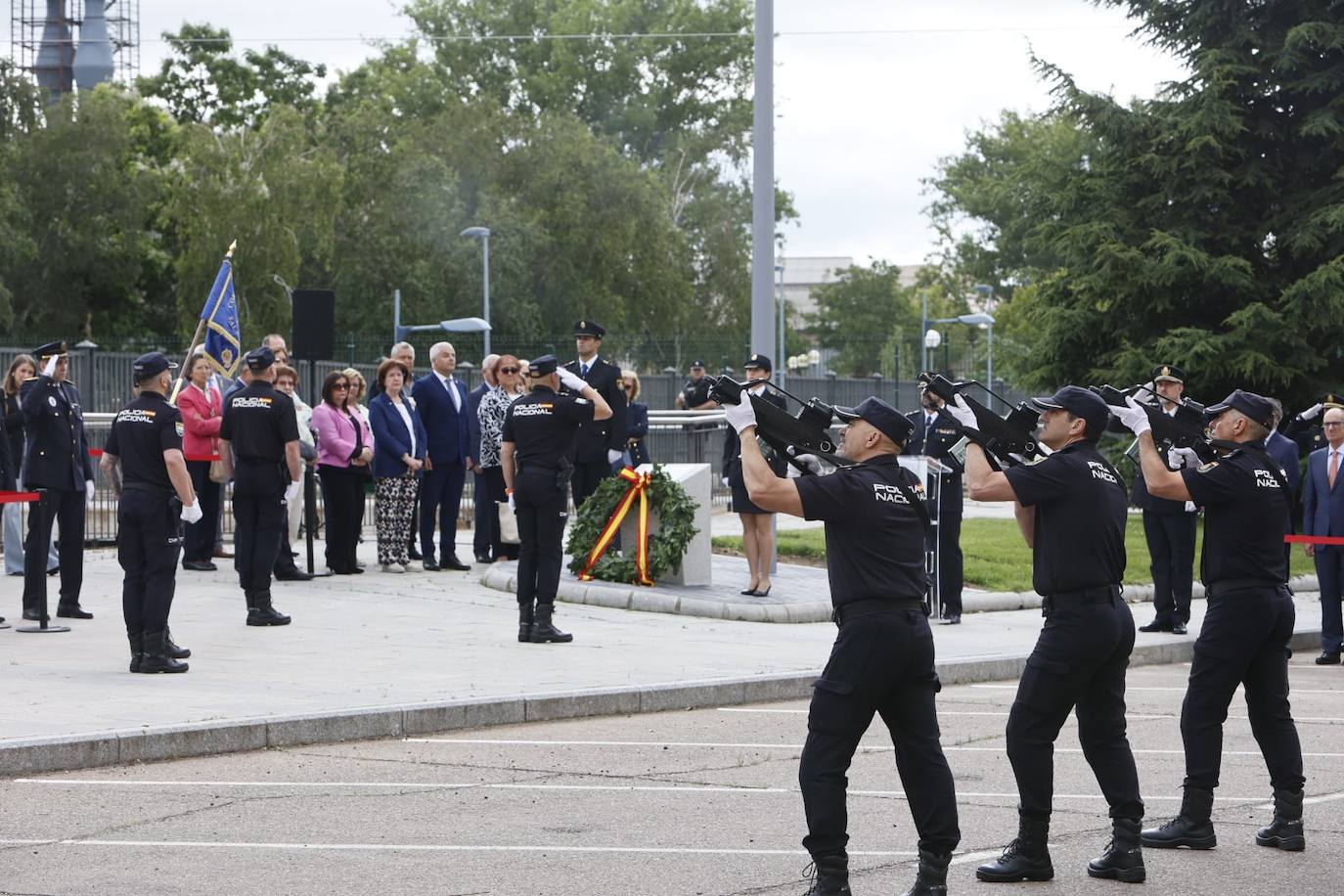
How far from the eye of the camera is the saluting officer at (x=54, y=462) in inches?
523

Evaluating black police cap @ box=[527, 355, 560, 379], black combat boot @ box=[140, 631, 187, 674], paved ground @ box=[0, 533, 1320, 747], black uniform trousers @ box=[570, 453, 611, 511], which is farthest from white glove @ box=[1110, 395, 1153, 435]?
black uniform trousers @ box=[570, 453, 611, 511]

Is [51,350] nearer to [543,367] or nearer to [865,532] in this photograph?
[543,367]

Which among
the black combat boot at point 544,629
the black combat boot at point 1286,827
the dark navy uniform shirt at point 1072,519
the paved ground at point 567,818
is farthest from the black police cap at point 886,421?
the black combat boot at point 544,629

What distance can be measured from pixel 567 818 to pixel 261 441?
6.61 meters

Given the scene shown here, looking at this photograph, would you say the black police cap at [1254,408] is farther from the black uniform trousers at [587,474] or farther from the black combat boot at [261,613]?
the black uniform trousers at [587,474]

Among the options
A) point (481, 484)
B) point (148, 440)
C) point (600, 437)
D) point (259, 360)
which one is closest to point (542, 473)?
point (259, 360)

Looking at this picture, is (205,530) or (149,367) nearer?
(149,367)

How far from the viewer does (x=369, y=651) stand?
1241 cm

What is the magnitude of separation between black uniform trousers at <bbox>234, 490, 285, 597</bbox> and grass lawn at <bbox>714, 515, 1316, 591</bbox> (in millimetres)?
5103

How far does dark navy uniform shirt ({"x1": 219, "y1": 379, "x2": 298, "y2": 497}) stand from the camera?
535 inches

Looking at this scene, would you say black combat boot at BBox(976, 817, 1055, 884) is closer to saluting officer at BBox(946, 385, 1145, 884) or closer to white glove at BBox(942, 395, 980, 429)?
saluting officer at BBox(946, 385, 1145, 884)

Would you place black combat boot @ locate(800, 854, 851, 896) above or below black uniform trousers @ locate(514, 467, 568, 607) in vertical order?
below

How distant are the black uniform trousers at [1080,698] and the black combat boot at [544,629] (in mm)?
6247

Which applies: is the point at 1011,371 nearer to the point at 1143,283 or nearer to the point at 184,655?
the point at 1143,283
